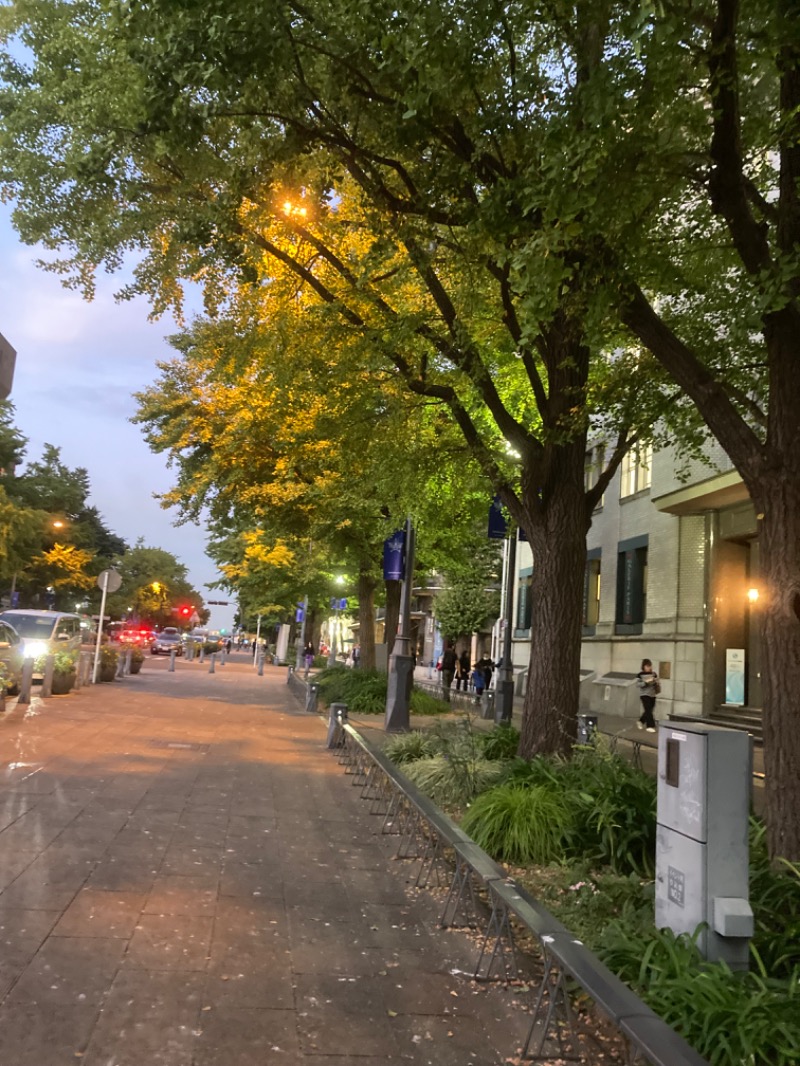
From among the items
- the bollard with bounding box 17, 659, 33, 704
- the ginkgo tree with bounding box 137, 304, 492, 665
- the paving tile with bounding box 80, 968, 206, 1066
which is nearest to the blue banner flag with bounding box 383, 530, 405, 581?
the ginkgo tree with bounding box 137, 304, 492, 665

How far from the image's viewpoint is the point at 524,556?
35.7 meters

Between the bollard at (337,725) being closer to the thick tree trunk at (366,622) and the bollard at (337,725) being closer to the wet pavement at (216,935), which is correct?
the wet pavement at (216,935)

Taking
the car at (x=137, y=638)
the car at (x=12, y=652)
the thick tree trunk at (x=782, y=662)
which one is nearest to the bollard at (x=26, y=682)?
the car at (x=12, y=652)

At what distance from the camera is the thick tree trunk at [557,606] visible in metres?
9.34

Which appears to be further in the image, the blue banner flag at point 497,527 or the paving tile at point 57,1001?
the blue banner flag at point 497,527

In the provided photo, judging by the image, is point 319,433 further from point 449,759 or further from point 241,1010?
point 241,1010

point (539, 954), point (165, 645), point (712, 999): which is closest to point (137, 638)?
point (165, 645)

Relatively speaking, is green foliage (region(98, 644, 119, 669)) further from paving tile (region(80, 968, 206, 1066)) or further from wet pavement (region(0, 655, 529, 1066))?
paving tile (region(80, 968, 206, 1066))

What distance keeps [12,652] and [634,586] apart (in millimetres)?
15420

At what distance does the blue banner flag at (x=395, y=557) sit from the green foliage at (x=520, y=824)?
8780 mm

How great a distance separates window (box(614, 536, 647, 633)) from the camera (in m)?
23.4

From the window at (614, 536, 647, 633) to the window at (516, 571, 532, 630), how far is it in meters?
9.75

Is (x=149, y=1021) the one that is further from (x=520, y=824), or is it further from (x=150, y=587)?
(x=150, y=587)

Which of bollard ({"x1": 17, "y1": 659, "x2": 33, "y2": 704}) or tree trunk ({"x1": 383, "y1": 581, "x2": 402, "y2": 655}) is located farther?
tree trunk ({"x1": 383, "y1": 581, "x2": 402, "y2": 655})
